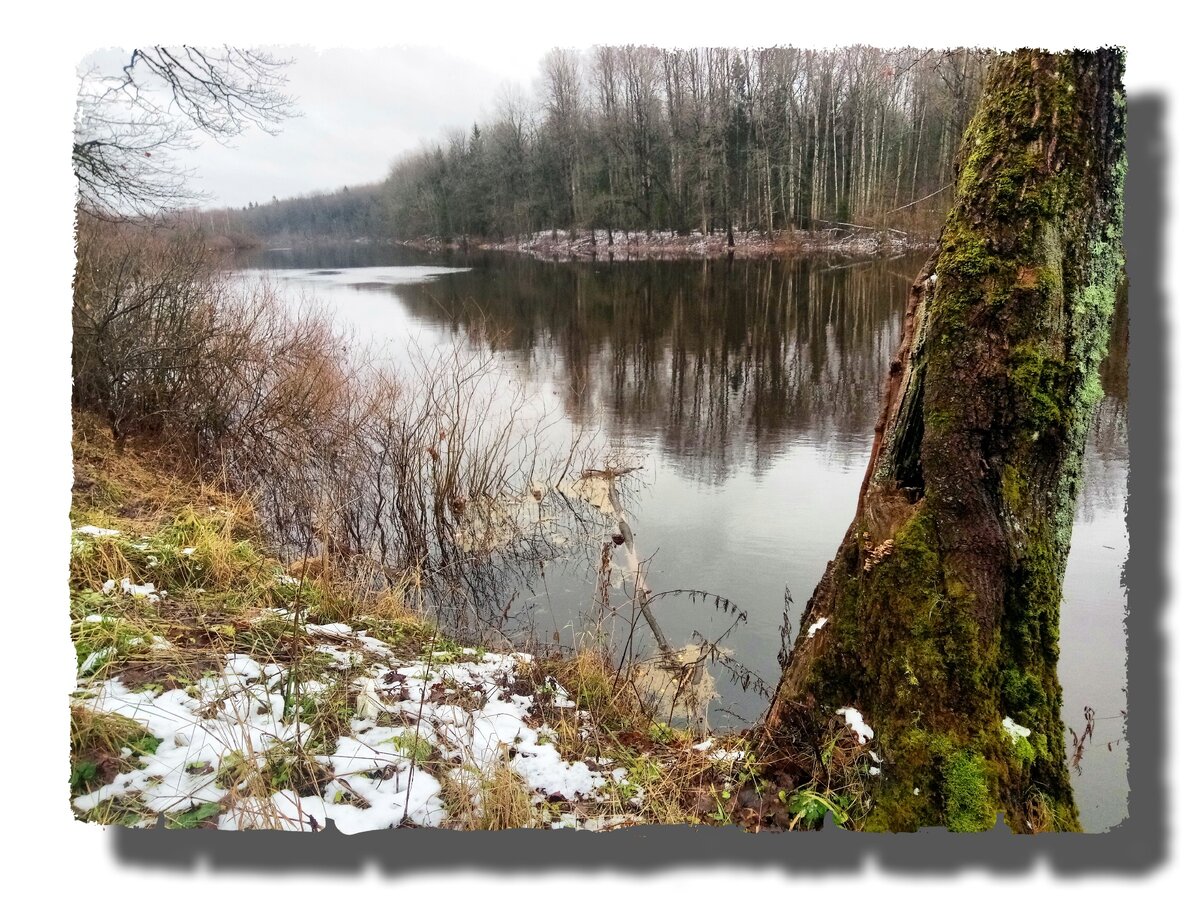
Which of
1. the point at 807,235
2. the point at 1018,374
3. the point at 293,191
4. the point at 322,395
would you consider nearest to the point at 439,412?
the point at 322,395

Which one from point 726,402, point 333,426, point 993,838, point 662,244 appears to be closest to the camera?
point 993,838

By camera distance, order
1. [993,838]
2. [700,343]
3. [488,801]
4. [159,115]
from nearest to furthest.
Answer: [993,838] < [488,801] < [159,115] < [700,343]

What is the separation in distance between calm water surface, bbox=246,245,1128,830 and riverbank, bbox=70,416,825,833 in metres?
1.02

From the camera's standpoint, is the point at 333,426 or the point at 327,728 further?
the point at 333,426

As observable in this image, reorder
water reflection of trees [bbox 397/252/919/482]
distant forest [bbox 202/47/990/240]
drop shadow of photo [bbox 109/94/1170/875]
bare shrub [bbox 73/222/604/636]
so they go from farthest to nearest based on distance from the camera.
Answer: water reflection of trees [bbox 397/252/919/482] < bare shrub [bbox 73/222/604/636] < distant forest [bbox 202/47/990/240] < drop shadow of photo [bbox 109/94/1170/875]

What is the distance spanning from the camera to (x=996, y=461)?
1.96 metres

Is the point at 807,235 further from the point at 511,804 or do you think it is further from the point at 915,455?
the point at 511,804

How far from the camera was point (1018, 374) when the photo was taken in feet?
6.25

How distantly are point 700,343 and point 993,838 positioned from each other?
6274mm

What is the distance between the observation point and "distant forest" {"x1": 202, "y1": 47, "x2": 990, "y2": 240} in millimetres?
2775

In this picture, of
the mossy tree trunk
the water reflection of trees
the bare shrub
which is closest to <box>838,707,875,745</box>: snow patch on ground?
the mossy tree trunk

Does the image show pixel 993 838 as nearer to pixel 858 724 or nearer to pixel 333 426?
pixel 858 724

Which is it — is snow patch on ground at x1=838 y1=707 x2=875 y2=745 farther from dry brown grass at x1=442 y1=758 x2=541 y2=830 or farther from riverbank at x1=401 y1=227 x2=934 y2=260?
riverbank at x1=401 y1=227 x2=934 y2=260

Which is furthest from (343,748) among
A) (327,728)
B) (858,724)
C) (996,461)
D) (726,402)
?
(726,402)
